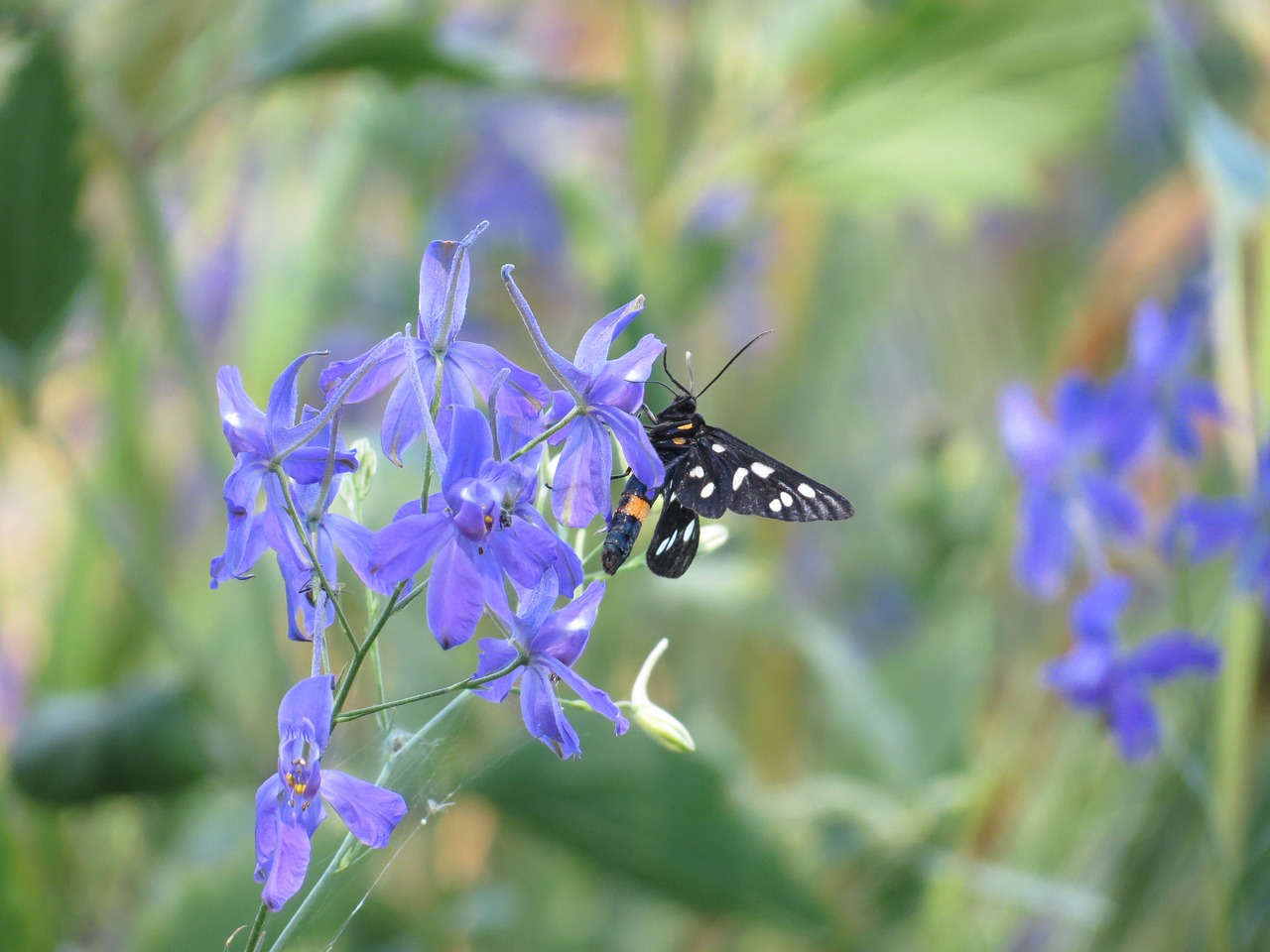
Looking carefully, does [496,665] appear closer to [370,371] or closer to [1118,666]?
[370,371]

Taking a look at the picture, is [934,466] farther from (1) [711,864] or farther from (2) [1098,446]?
(1) [711,864]

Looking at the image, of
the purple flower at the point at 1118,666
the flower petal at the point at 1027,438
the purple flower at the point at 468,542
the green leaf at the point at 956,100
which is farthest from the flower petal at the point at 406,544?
the green leaf at the point at 956,100

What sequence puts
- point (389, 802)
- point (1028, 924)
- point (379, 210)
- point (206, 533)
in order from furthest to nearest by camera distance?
point (379, 210) → point (206, 533) → point (1028, 924) → point (389, 802)

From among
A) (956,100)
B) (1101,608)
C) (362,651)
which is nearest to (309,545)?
(362,651)

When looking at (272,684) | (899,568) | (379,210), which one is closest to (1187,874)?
(899,568)

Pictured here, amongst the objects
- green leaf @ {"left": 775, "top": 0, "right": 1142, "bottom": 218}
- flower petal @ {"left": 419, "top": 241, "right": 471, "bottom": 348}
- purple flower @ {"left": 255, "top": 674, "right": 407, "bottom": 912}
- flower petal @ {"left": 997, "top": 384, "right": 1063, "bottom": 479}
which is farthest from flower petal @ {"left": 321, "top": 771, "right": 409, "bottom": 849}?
green leaf @ {"left": 775, "top": 0, "right": 1142, "bottom": 218}

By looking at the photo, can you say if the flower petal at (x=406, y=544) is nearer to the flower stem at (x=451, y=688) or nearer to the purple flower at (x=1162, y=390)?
the flower stem at (x=451, y=688)

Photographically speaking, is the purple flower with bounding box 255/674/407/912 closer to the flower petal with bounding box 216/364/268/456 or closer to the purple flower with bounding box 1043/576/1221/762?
the flower petal with bounding box 216/364/268/456
